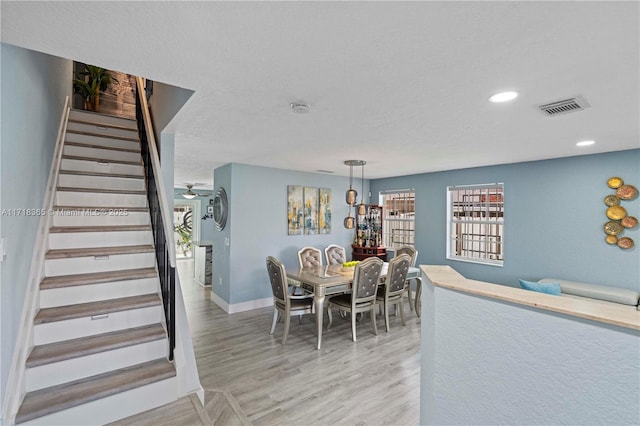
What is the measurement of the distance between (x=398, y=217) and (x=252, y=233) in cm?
327

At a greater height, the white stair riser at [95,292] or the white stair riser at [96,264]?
the white stair riser at [96,264]

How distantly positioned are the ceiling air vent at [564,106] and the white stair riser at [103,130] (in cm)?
474

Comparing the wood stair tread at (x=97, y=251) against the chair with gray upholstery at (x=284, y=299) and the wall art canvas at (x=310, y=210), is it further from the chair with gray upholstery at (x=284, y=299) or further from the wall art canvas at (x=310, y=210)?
the wall art canvas at (x=310, y=210)

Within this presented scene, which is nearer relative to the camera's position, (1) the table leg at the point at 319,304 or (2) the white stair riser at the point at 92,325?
(2) the white stair riser at the point at 92,325

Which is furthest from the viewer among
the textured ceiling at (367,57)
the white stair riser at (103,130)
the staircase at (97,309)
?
the white stair riser at (103,130)

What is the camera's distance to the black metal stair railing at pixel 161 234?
7.55 ft

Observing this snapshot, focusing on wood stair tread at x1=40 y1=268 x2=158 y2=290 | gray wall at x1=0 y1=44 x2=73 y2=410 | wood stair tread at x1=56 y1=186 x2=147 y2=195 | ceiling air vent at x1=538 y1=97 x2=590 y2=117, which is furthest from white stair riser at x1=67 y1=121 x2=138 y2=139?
ceiling air vent at x1=538 y1=97 x2=590 y2=117

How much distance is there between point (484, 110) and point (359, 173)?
12.3 ft

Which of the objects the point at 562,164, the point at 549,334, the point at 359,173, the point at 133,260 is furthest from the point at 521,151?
the point at 133,260

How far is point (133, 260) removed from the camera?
9.26ft

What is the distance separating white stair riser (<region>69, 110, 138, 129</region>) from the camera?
13.1ft

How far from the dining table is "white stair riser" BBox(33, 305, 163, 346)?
1.72 m

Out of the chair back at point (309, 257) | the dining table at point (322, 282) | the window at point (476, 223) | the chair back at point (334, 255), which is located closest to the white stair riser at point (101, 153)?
the dining table at point (322, 282)

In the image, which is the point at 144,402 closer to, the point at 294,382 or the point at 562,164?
the point at 294,382
